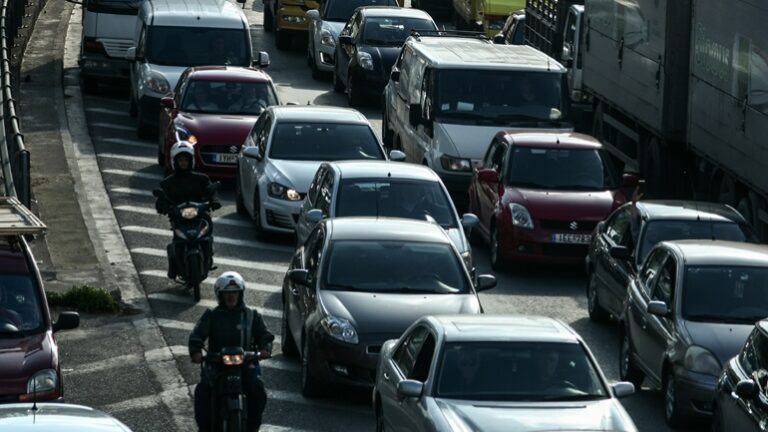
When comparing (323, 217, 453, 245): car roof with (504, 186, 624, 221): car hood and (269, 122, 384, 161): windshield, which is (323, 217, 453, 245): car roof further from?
(269, 122, 384, 161): windshield

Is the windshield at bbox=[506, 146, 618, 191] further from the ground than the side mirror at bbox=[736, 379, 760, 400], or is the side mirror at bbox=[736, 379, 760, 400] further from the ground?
the side mirror at bbox=[736, 379, 760, 400]

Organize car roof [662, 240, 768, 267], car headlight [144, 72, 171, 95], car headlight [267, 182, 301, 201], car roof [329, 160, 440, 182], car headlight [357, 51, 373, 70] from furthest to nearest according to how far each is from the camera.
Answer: car headlight [357, 51, 373, 70] < car headlight [144, 72, 171, 95] < car headlight [267, 182, 301, 201] < car roof [329, 160, 440, 182] < car roof [662, 240, 768, 267]

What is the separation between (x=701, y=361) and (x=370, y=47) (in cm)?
2105

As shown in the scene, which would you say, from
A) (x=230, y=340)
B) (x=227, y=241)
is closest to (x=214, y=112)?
(x=227, y=241)

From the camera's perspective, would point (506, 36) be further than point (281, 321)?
Yes

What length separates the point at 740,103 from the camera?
2333cm

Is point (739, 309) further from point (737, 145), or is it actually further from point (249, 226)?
point (249, 226)

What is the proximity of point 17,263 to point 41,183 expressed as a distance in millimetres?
12806

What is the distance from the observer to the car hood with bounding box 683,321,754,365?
15898mm

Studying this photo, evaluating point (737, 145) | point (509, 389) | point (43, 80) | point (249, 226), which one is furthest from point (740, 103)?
point (43, 80)

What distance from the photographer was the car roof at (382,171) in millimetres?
21594

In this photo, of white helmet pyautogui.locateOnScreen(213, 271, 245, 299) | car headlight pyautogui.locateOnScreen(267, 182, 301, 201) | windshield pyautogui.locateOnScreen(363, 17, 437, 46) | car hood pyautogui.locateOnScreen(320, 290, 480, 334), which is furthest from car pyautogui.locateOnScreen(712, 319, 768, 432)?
windshield pyautogui.locateOnScreen(363, 17, 437, 46)

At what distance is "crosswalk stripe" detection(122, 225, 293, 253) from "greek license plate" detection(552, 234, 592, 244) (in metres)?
3.34

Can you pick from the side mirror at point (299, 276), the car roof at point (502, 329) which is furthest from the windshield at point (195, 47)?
the car roof at point (502, 329)
